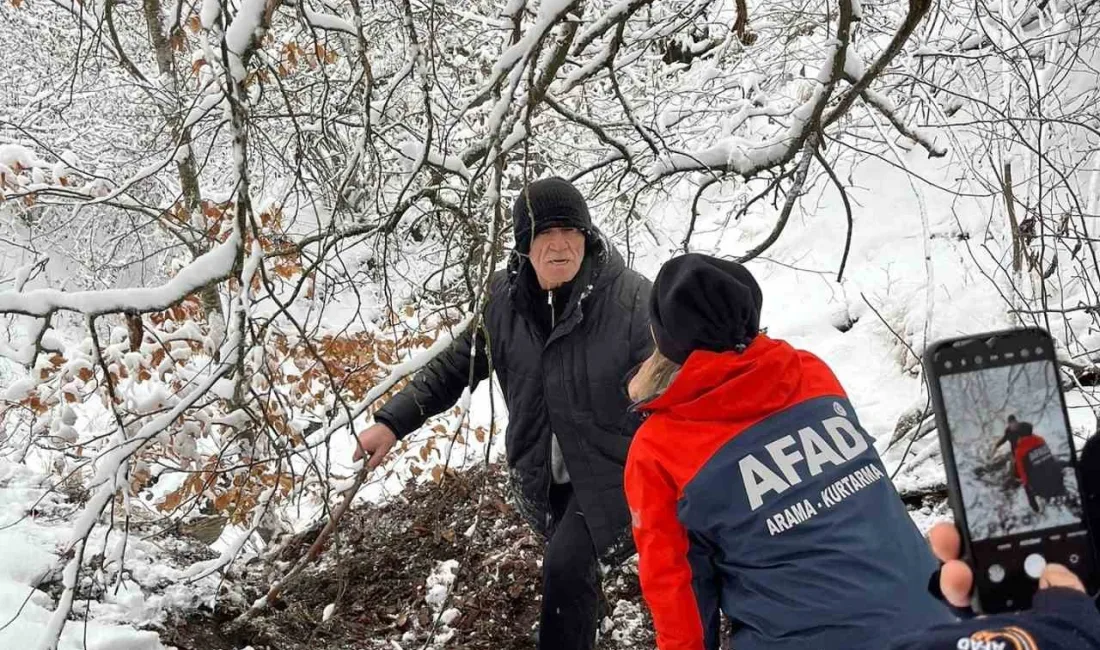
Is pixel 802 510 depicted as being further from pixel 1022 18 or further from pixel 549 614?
pixel 1022 18

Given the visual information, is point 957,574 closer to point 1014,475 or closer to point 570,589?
point 1014,475

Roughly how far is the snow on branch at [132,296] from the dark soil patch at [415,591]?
135 cm

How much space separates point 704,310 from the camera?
5.61 ft

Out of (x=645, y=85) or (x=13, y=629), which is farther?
(x=645, y=85)

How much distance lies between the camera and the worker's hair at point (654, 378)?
1.88 metres

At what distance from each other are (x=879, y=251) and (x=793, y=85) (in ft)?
6.13

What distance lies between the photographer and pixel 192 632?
3.31m

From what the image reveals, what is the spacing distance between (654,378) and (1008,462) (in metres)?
0.97

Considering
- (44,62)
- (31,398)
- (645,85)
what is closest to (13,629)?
(31,398)

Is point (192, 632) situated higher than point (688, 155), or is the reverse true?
point (688, 155)

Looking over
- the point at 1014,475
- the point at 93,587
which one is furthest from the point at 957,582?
the point at 93,587

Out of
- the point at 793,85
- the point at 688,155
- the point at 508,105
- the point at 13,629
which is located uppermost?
the point at 793,85

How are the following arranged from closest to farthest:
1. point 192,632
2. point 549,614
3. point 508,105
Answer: point 508,105 < point 549,614 < point 192,632

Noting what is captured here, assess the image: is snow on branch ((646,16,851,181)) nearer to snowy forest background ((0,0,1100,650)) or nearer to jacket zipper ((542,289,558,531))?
snowy forest background ((0,0,1100,650))
